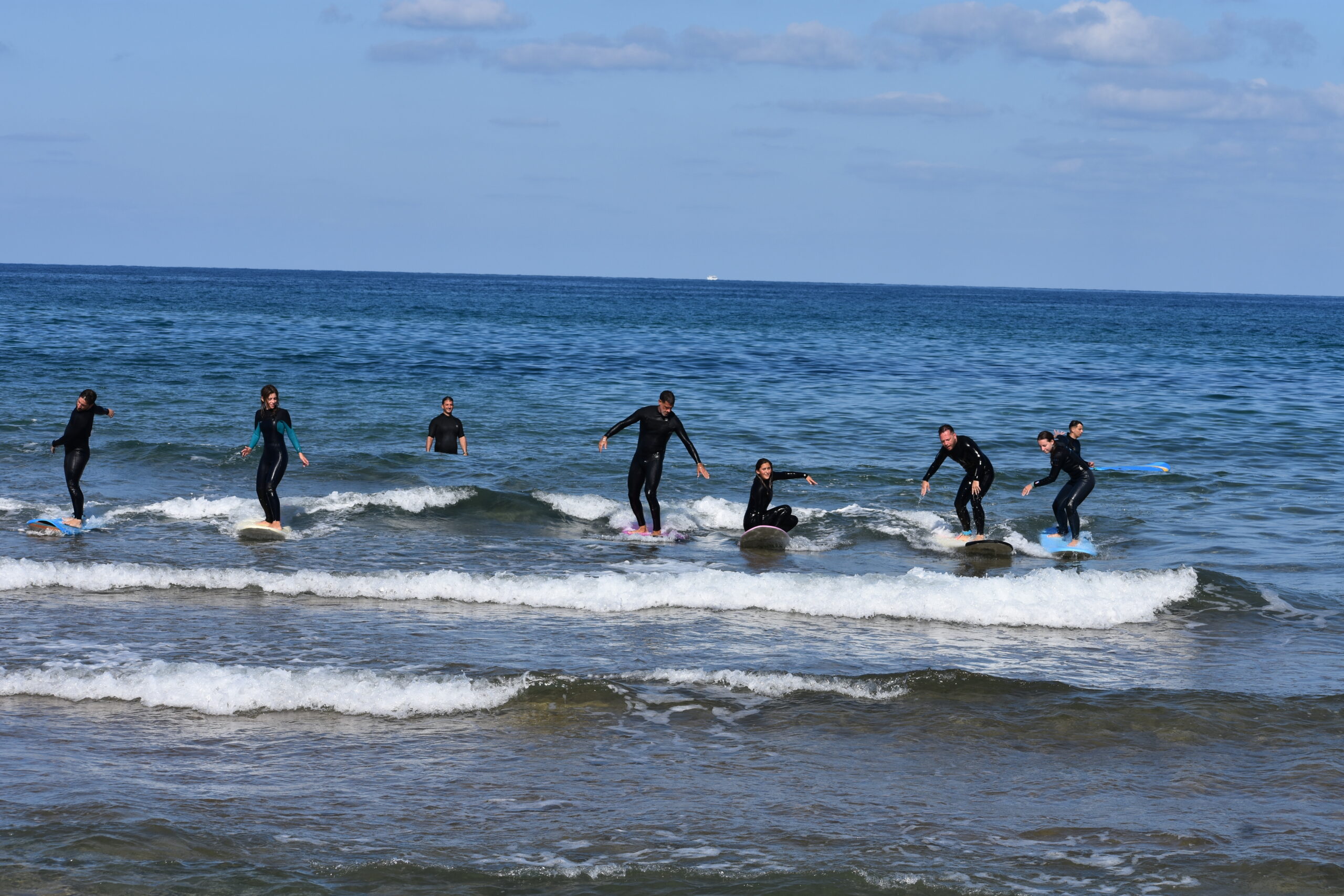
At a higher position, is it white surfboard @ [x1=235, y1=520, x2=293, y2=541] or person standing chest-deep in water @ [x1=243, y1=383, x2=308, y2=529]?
person standing chest-deep in water @ [x1=243, y1=383, x2=308, y2=529]

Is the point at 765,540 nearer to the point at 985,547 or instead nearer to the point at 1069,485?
the point at 985,547

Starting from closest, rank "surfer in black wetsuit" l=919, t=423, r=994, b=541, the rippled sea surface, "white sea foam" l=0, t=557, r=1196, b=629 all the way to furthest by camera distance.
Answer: the rippled sea surface, "white sea foam" l=0, t=557, r=1196, b=629, "surfer in black wetsuit" l=919, t=423, r=994, b=541

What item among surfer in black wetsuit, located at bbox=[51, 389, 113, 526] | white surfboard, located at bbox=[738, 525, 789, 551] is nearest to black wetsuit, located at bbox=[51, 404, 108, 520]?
surfer in black wetsuit, located at bbox=[51, 389, 113, 526]

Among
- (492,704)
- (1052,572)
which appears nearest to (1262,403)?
(1052,572)

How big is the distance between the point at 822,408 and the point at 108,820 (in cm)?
2548

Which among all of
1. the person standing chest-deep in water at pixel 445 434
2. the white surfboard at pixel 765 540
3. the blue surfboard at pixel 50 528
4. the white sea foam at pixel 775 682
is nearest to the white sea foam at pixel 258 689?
the white sea foam at pixel 775 682

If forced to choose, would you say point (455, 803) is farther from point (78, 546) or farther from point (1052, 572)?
point (78, 546)

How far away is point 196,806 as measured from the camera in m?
7.37

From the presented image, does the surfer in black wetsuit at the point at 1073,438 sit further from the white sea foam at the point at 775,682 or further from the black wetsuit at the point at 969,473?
the white sea foam at the point at 775,682

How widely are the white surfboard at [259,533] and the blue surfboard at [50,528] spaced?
213 cm

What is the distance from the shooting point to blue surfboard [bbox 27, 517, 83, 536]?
613 inches

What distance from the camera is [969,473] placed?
1706cm

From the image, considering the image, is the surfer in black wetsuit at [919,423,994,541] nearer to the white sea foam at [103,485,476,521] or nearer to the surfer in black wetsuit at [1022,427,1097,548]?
the surfer in black wetsuit at [1022,427,1097,548]

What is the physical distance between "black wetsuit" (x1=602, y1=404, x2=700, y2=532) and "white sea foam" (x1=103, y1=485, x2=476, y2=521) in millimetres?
3310
